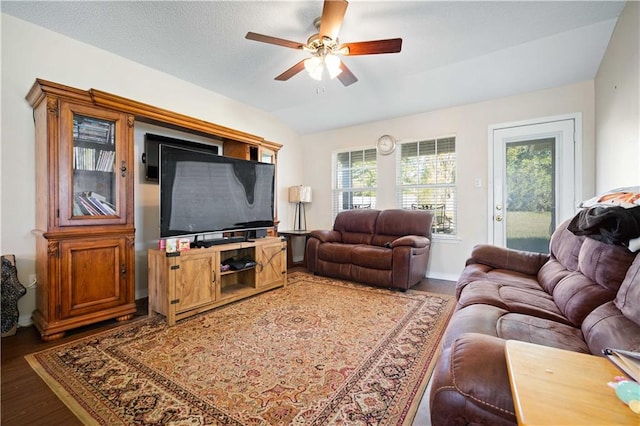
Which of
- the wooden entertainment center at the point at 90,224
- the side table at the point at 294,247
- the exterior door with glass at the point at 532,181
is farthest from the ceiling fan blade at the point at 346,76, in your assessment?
the side table at the point at 294,247

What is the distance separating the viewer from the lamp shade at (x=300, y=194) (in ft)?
16.0

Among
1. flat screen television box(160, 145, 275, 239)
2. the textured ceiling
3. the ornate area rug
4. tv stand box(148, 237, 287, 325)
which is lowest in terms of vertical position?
the ornate area rug

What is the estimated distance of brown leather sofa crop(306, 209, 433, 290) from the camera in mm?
3297

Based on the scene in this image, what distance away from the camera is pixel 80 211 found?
91.6 inches

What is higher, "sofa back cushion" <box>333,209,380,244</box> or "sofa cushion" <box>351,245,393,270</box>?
"sofa back cushion" <box>333,209,380,244</box>

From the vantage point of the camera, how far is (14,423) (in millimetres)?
1304

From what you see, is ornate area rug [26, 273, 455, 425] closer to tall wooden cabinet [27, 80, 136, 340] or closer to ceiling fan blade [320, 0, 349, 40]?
tall wooden cabinet [27, 80, 136, 340]

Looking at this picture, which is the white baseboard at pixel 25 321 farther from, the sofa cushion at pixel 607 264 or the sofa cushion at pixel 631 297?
the sofa cushion at pixel 607 264

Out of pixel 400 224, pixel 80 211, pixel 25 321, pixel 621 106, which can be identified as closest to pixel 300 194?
pixel 400 224

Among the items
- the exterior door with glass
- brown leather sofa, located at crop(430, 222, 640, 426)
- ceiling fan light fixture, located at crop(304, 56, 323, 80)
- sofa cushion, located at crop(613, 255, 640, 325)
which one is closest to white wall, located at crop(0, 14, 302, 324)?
ceiling fan light fixture, located at crop(304, 56, 323, 80)

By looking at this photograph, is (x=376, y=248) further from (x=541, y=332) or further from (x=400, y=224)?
(x=541, y=332)

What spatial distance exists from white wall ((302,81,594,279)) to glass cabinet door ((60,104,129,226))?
131 inches

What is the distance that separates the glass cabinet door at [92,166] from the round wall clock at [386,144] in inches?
132

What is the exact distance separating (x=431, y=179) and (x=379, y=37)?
2223mm
